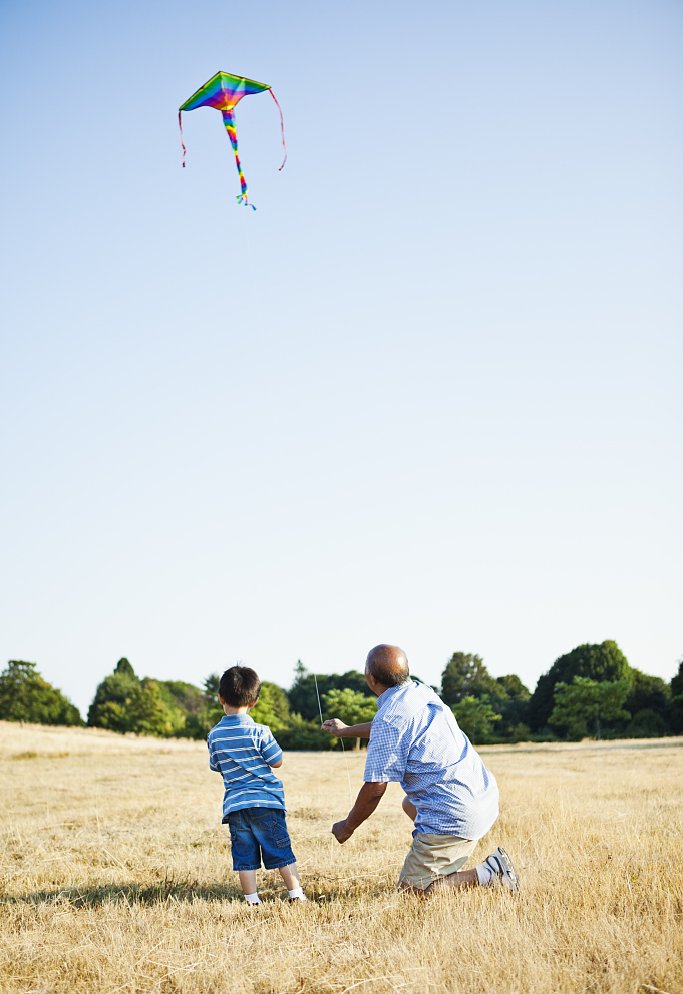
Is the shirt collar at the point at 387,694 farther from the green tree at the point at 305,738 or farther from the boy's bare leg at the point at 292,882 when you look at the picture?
the green tree at the point at 305,738

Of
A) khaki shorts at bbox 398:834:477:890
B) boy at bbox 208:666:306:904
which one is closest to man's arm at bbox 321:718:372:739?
boy at bbox 208:666:306:904

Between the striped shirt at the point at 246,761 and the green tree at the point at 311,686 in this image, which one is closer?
the striped shirt at the point at 246,761

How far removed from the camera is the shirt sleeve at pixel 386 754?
4617mm

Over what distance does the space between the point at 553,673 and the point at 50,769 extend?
150 feet

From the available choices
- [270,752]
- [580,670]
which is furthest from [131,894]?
[580,670]

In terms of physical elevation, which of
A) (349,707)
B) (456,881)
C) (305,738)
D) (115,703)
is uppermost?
(456,881)

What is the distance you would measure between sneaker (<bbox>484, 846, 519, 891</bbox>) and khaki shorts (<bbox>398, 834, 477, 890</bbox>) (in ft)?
0.52

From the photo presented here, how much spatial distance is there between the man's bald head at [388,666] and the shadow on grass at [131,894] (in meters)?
1.91

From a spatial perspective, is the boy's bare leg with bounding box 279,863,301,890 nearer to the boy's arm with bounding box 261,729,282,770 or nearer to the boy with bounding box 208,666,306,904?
the boy with bounding box 208,666,306,904

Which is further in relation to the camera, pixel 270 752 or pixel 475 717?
pixel 475 717

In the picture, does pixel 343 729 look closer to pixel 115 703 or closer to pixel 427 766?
pixel 427 766

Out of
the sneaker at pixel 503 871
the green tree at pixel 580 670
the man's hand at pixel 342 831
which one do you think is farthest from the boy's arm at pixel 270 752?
the green tree at pixel 580 670

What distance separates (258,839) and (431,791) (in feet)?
4.47

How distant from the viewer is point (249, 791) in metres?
5.27
